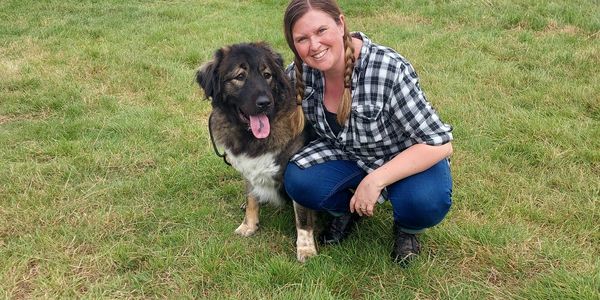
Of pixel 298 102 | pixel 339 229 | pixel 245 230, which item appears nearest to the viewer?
pixel 298 102

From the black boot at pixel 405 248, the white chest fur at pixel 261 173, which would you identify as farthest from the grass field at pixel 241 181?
the white chest fur at pixel 261 173

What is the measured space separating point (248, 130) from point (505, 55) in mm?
4482

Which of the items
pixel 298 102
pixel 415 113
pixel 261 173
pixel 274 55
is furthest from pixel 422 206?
pixel 274 55

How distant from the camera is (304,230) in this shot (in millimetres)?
3057

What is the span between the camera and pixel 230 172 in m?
4.06

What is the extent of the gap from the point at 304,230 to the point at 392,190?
619mm

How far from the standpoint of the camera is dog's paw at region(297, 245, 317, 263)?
2952 millimetres

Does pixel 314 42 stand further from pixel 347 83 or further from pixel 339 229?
pixel 339 229

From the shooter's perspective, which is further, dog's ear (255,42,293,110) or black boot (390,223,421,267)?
dog's ear (255,42,293,110)

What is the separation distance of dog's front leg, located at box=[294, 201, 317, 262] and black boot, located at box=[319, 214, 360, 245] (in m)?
0.12

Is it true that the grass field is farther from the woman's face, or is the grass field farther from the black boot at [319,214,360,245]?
the woman's face

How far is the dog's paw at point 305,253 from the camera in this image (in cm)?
295

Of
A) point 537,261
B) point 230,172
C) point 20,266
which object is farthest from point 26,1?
point 537,261

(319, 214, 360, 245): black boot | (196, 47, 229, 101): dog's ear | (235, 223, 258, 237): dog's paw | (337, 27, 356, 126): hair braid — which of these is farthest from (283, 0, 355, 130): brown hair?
(235, 223, 258, 237): dog's paw
